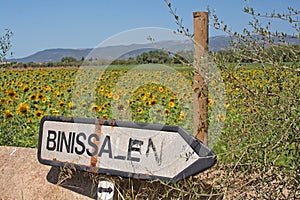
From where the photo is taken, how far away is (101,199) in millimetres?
2729

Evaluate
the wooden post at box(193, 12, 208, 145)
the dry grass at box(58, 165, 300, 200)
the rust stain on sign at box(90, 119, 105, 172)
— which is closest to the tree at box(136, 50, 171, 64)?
the wooden post at box(193, 12, 208, 145)

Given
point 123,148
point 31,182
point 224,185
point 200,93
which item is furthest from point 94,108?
point 224,185

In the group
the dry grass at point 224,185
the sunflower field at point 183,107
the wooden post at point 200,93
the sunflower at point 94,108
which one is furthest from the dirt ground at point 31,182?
the sunflower at point 94,108

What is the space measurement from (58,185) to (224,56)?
133cm

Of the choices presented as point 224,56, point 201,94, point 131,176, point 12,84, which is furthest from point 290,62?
point 12,84

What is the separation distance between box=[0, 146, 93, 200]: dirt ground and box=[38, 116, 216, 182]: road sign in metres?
0.25

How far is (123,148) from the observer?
9.13 feet

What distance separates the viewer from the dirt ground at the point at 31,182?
3123 millimetres

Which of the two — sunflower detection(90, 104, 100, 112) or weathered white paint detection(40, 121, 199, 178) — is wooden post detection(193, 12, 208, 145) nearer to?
weathered white paint detection(40, 121, 199, 178)

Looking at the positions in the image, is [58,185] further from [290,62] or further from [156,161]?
[290,62]

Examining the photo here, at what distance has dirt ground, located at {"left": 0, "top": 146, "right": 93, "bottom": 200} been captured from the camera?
312cm

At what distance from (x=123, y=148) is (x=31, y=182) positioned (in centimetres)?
78

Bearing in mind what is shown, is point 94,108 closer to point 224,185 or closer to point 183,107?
point 183,107

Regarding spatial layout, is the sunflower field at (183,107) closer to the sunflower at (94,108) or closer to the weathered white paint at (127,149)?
the sunflower at (94,108)
